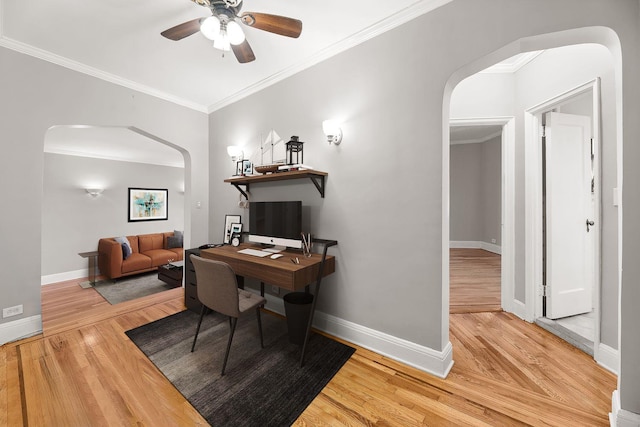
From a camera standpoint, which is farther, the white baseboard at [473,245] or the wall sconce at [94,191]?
the white baseboard at [473,245]

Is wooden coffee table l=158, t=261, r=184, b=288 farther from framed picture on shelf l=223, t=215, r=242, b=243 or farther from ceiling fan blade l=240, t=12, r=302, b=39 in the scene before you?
ceiling fan blade l=240, t=12, r=302, b=39

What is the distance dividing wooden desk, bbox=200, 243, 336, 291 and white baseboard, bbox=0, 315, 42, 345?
168 cm

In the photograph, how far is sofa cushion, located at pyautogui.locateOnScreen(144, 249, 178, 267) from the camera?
522cm

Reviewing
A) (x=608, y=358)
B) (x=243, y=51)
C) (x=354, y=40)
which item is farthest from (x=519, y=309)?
(x=243, y=51)

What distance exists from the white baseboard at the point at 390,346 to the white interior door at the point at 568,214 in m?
1.58

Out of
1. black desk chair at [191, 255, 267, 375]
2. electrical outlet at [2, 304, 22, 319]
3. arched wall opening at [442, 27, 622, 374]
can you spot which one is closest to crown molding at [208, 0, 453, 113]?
arched wall opening at [442, 27, 622, 374]

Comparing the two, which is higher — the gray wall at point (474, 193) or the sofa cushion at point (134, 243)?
the gray wall at point (474, 193)

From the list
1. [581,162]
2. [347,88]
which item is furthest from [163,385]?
[581,162]

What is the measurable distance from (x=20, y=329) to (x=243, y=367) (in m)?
2.11

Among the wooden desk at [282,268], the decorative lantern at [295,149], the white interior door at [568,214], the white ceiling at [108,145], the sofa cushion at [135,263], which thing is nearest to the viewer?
the wooden desk at [282,268]

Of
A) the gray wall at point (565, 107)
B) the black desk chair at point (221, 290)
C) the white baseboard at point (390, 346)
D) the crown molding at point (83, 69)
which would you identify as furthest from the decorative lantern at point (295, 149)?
the crown molding at point (83, 69)

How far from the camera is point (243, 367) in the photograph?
1.84 meters

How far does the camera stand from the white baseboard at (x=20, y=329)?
213 centimetres

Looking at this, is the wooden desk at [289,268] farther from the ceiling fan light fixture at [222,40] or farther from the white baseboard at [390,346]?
the ceiling fan light fixture at [222,40]
